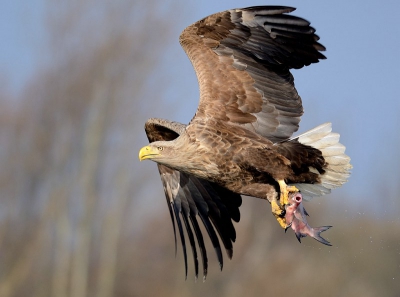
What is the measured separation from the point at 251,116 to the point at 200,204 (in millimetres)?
1453

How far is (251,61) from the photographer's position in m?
9.06

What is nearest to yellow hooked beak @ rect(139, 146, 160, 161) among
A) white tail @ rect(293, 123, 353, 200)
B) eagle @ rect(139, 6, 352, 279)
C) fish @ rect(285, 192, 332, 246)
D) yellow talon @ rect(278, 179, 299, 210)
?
eagle @ rect(139, 6, 352, 279)

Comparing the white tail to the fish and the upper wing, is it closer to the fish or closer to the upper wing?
the upper wing

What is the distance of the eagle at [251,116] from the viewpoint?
8.85m

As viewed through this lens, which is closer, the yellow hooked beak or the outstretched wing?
the yellow hooked beak

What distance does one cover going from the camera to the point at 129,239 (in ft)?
100

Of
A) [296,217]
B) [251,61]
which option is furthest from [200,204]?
[251,61]

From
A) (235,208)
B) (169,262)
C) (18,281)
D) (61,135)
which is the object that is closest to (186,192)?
(235,208)

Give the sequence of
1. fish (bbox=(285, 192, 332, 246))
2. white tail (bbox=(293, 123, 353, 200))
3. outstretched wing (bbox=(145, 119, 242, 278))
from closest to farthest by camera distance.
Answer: fish (bbox=(285, 192, 332, 246)) < white tail (bbox=(293, 123, 353, 200)) < outstretched wing (bbox=(145, 119, 242, 278))

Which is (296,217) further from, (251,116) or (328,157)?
(251,116)

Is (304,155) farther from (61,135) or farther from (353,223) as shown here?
(61,135)

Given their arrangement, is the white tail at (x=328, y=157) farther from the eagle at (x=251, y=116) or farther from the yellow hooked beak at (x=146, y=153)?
the yellow hooked beak at (x=146, y=153)

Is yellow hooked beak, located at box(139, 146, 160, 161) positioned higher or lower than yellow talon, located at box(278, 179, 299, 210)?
higher

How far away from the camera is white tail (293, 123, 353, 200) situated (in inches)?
374
